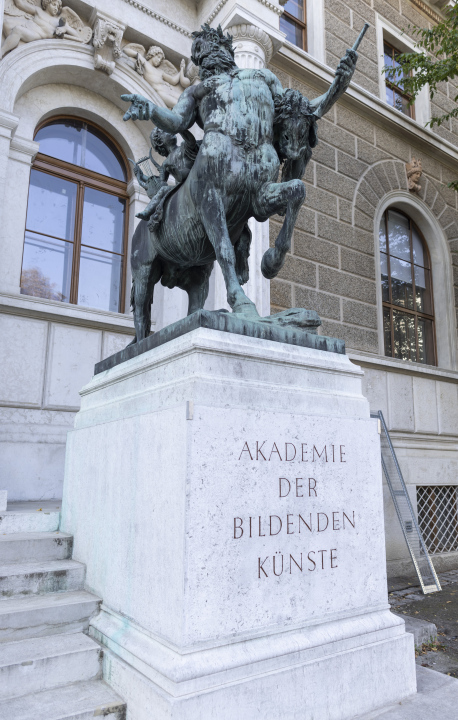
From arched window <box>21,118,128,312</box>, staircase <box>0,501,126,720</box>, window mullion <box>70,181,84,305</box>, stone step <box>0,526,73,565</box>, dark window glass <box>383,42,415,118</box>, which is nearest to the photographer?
staircase <box>0,501,126,720</box>

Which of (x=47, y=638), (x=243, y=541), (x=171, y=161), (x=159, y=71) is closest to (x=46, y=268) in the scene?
(x=159, y=71)

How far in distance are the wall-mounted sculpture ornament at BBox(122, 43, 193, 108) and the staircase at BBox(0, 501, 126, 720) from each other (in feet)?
23.4

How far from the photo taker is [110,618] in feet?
9.71

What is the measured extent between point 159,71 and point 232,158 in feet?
20.8

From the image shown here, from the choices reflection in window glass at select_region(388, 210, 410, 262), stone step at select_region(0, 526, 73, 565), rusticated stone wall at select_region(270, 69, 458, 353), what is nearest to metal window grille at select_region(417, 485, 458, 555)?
rusticated stone wall at select_region(270, 69, 458, 353)

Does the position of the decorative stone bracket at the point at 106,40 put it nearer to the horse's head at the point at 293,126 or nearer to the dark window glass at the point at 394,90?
the horse's head at the point at 293,126

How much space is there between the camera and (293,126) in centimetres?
347

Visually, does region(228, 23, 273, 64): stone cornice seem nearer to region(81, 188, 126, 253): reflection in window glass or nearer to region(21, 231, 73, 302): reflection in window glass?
region(81, 188, 126, 253): reflection in window glass

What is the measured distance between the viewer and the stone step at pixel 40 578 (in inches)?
126

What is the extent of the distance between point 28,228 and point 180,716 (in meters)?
6.61

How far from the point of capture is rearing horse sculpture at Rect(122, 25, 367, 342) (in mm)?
3195

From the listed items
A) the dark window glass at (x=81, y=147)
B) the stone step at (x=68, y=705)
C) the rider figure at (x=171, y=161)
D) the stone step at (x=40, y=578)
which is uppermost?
the dark window glass at (x=81, y=147)

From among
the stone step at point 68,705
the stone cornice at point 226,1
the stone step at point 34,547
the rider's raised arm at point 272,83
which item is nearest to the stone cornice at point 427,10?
the stone cornice at point 226,1

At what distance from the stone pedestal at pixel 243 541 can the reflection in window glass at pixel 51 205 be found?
4.98 meters
